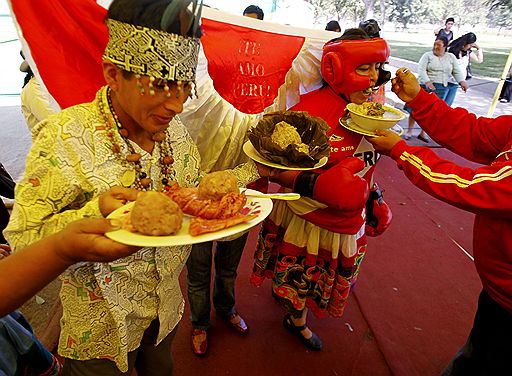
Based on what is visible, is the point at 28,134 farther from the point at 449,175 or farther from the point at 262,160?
the point at 449,175

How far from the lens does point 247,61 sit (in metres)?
1.51

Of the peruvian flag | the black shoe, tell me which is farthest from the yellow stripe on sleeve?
the black shoe

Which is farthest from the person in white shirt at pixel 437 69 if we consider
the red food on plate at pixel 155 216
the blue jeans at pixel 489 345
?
the red food on plate at pixel 155 216

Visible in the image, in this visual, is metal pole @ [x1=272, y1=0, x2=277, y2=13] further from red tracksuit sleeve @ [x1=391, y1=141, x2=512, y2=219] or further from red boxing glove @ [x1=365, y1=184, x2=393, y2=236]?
red tracksuit sleeve @ [x1=391, y1=141, x2=512, y2=219]

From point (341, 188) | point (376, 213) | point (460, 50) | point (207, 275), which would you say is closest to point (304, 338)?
point (207, 275)

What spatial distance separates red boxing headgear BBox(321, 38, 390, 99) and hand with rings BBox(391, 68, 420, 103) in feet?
0.64

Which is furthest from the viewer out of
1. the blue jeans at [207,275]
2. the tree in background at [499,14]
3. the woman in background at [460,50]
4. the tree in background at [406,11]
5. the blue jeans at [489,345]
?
the tree in background at [406,11]

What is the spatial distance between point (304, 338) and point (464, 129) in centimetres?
135

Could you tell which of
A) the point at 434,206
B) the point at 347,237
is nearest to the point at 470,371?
the point at 347,237

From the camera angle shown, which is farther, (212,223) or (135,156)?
(135,156)

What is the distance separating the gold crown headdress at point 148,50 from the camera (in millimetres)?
766

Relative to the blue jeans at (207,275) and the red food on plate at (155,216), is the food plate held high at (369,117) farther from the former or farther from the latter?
the red food on plate at (155,216)

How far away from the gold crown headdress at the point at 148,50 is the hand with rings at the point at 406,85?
1.18 m

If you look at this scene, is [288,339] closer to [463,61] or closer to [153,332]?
[153,332]
